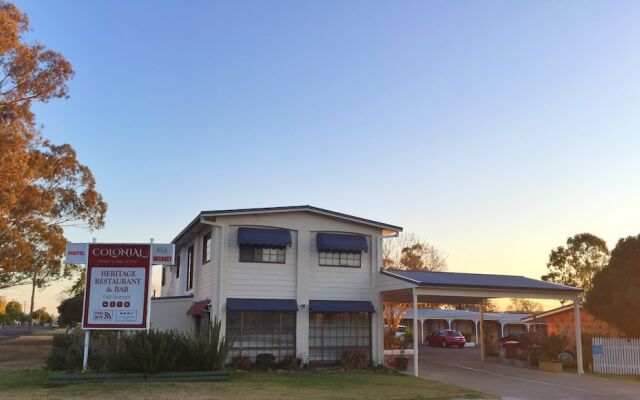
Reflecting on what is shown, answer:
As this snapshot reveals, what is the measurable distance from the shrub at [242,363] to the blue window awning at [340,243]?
187 inches

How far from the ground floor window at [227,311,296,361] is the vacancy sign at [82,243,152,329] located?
4.80 meters

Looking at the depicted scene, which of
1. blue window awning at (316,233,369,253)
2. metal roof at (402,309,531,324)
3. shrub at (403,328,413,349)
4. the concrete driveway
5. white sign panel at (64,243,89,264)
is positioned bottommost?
the concrete driveway

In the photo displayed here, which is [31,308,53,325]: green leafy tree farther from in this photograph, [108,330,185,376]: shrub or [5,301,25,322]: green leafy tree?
[108,330,185,376]: shrub

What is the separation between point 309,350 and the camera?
71.6 feet

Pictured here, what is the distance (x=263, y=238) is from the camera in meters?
21.2

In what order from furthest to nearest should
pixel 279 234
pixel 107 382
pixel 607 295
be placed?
pixel 607 295 → pixel 279 234 → pixel 107 382

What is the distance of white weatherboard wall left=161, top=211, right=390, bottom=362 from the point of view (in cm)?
2119

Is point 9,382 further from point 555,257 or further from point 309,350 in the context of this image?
point 555,257

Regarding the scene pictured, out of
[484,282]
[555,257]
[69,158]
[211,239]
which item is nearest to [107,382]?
[211,239]

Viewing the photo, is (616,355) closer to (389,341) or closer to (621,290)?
(621,290)

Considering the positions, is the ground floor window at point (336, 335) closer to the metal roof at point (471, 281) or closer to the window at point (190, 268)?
the metal roof at point (471, 281)

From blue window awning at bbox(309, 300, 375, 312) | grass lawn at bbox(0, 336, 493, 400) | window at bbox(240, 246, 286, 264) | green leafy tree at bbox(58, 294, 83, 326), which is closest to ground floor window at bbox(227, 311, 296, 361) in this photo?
blue window awning at bbox(309, 300, 375, 312)

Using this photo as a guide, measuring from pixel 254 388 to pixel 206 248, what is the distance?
29.3 ft

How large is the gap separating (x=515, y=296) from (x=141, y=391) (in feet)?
47.2
